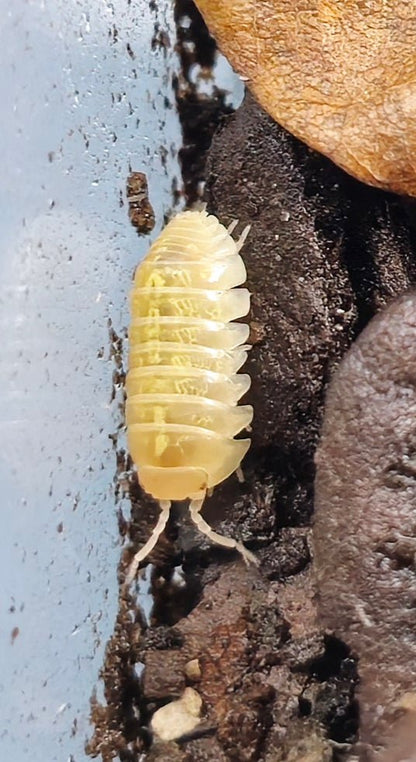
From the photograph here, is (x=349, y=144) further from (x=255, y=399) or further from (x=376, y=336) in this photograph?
(x=255, y=399)

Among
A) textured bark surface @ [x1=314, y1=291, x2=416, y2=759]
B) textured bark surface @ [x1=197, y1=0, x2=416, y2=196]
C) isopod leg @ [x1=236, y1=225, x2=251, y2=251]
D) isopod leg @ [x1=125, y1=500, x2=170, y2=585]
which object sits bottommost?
isopod leg @ [x1=125, y1=500, x2=170, y2=585]

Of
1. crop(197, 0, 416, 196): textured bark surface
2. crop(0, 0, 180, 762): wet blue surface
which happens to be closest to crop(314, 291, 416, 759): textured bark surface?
crop(197, 0, 416, 196): textured bark surface

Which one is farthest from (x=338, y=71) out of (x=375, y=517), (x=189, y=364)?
(x=375, y=517)

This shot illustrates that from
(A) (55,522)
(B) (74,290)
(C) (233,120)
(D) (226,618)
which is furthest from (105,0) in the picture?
(D) (226,618)

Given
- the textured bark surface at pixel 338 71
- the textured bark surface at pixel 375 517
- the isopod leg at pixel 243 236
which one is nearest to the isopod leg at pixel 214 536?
the textured bark surface at pixel 375 517

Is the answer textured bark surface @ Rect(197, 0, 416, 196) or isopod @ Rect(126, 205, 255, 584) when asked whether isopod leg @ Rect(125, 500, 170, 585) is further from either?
textured bark surface @ Rect(197, 0, 416, 196)

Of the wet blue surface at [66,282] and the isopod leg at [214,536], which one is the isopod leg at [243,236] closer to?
the wet blue surface at [66,282]

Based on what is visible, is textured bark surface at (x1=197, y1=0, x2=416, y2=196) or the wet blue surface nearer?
textured bark surface at (x1=197, y1=0, x2=416, y2=196)

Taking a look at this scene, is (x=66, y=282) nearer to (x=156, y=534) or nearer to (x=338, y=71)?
(x=156, y=534)

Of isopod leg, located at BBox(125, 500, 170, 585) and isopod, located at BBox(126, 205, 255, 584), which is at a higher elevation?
isopod, located at BBox(126, 205, 255, 584)
